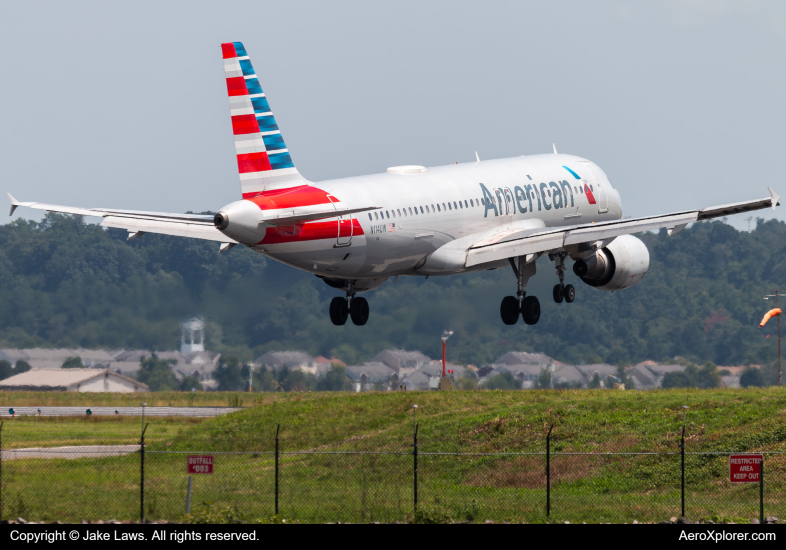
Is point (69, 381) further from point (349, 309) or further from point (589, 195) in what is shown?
point (589, 195)

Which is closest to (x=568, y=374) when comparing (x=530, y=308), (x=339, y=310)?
(x=530, y=308)

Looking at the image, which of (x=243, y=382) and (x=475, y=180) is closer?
(x=475, y=180)

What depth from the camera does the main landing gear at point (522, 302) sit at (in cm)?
4919

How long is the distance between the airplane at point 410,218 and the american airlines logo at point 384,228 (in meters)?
0.07

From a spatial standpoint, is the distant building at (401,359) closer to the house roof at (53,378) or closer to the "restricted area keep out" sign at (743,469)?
the house roof at (53,378)

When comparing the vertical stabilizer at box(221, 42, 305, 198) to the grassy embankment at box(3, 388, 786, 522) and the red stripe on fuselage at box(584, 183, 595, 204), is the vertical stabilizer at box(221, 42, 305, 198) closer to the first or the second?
the grassy embankment at box(3, 388, 786, 522)

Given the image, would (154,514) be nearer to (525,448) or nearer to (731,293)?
(525,448)

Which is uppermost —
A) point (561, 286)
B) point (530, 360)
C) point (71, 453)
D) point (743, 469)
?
point (561, 286)

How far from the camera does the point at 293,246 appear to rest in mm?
38312

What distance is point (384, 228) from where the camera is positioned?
42.2m

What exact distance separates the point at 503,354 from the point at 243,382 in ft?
54.0

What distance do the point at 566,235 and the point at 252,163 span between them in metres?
13.9

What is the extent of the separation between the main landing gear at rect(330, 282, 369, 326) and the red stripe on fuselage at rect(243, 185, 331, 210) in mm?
8976
